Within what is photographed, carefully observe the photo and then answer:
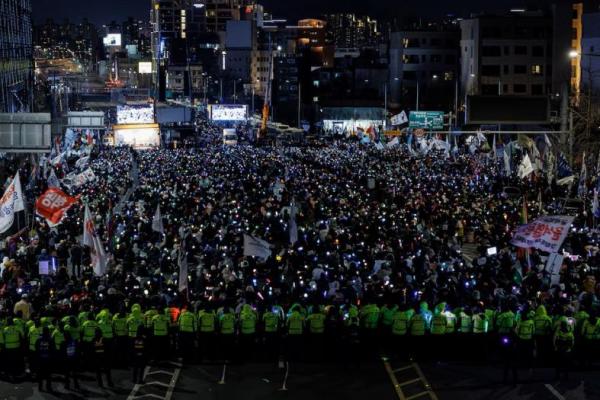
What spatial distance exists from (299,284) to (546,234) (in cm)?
521

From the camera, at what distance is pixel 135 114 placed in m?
77.0

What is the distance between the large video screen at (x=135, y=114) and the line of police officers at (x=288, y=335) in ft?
197

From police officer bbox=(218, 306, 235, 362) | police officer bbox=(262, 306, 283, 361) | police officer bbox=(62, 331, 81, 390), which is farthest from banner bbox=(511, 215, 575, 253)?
police officer bbox=(62, 331, 81, 390)

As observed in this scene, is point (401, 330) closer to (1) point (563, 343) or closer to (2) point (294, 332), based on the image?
(2) point (294, 332)

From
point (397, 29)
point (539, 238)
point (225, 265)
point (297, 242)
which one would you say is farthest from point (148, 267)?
point (397, 29)

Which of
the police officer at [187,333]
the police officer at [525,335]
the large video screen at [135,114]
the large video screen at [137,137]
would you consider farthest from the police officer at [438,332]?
the large video screen at [135,114]

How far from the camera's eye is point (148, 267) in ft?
76.5

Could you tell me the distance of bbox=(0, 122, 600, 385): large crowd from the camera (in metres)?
16.5

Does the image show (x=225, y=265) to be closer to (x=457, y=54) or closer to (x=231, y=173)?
(x=231, y=173)

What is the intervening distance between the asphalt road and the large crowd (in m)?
0.33

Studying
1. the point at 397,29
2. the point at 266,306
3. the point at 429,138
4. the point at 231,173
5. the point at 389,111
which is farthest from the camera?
the point at 397,29

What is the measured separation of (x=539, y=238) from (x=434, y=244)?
17.6 feet

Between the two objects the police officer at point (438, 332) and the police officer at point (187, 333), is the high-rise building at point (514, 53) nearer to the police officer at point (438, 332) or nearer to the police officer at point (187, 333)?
the police officer at point (438, 332)

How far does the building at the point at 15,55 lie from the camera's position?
59750 millimetres
